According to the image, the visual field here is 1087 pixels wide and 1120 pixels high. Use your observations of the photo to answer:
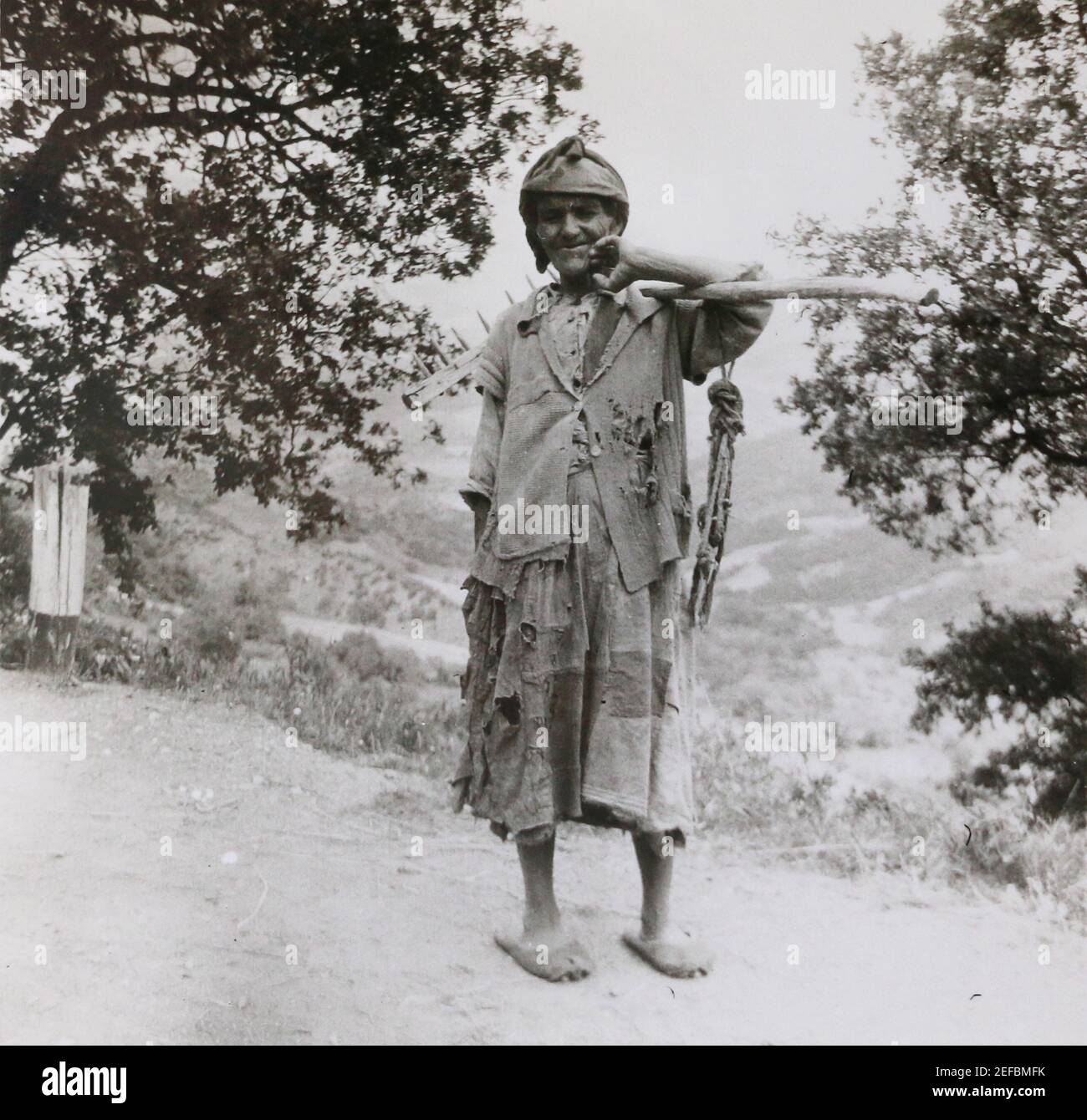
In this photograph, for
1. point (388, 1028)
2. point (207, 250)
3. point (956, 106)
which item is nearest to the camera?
point (388, 1028)

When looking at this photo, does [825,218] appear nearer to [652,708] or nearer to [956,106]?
[956,106]

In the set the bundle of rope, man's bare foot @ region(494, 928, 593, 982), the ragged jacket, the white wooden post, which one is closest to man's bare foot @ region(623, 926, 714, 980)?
man's bare foot @ region(494, 928, 593, 982)

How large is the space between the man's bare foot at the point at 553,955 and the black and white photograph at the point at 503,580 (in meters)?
0.01

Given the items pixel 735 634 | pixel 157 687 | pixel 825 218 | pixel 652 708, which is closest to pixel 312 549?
pixel 157 687

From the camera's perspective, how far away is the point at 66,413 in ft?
13.0

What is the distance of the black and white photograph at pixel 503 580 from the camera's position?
2822 millimetres

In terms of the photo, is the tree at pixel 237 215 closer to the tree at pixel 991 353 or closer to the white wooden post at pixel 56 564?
the white wooden post at pixel 56 564

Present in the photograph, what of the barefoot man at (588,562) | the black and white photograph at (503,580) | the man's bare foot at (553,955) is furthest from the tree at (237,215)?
the man's bare foot at (553,955)

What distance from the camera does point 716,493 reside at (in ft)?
9.62

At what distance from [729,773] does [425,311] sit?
6.53 feet

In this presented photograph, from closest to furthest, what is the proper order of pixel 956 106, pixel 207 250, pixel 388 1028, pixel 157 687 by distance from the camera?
pixel 388 1028
pixel 956 106
pixel 207 250
pixel 157 687

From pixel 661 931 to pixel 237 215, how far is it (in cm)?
276

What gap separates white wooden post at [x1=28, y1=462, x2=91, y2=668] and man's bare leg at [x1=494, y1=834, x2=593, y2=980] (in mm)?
2098

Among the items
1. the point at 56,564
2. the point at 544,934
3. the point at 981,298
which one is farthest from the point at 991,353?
the point at 56,564
